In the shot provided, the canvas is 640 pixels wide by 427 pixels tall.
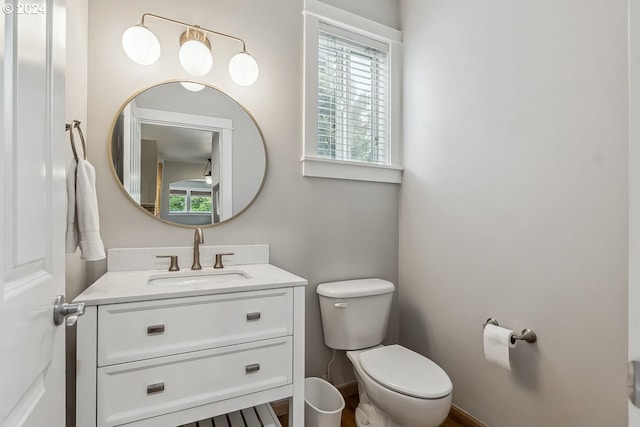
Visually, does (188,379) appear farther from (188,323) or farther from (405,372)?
(405,372)

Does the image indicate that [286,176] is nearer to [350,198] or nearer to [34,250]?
[350,198]

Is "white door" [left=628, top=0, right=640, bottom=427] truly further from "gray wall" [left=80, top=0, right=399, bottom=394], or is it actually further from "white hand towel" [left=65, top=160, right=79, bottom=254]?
"gray wall" [left=80, top=0, right=399, bottom=394]

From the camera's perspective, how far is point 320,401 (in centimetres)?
173

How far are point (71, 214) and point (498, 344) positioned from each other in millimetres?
1766

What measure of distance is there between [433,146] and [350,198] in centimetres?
59

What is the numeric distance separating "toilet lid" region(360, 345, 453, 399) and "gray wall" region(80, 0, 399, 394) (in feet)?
1.38

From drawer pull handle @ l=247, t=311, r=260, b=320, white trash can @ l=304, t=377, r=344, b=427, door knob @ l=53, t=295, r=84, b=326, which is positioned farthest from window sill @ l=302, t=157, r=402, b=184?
door knob @ l=53, t=295, r=84, b=326

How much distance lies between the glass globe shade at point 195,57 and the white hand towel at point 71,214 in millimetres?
713

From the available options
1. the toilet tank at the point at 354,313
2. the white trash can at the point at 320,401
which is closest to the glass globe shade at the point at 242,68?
the toilet tank at the point at 354,313

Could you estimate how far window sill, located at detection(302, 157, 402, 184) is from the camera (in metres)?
1.87

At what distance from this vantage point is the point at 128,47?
1.40 meters

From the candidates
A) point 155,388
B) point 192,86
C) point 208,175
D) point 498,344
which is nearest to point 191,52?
point 192,86

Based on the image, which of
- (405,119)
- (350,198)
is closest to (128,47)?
(350,198)

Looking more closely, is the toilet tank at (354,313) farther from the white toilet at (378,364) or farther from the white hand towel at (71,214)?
the white hand towel at (71,214)
